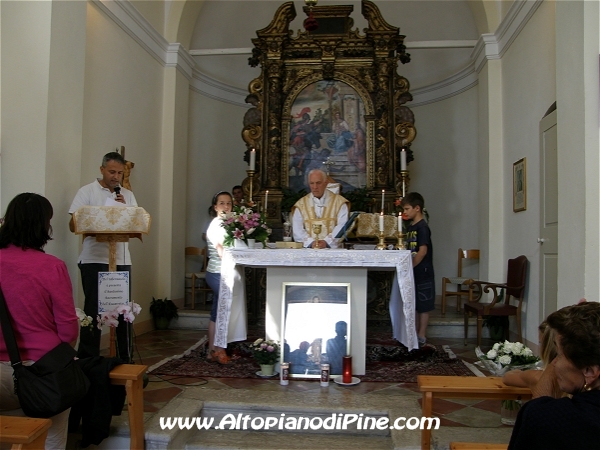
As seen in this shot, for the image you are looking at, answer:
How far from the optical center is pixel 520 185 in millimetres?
6816

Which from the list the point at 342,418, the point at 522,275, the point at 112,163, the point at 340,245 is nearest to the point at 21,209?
the point at 112,163

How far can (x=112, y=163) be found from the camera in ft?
15.2

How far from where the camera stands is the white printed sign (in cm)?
424

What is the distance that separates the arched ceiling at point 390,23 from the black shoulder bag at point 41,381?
7935mm

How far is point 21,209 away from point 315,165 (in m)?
6.41

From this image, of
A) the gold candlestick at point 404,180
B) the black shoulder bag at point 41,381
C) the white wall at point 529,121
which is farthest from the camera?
the gold candlestick at point 404,180

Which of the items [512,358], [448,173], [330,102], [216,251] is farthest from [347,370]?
[448,173]

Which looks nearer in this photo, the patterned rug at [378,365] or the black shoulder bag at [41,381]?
the black shoulder bag at [41,381]

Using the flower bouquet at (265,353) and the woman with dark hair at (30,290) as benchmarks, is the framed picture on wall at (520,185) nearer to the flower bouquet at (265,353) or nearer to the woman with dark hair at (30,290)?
the flower bouquet at (265,353)

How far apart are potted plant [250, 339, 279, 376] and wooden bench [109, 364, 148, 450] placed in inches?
64.5

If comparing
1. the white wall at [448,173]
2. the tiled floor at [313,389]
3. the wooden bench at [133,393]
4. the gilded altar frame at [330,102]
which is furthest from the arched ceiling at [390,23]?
the wooden bench at [133,393]

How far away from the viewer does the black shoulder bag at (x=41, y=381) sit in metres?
2.56

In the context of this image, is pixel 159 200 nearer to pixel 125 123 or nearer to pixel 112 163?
pixel 125 123

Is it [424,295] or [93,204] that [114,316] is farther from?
[424,295]
